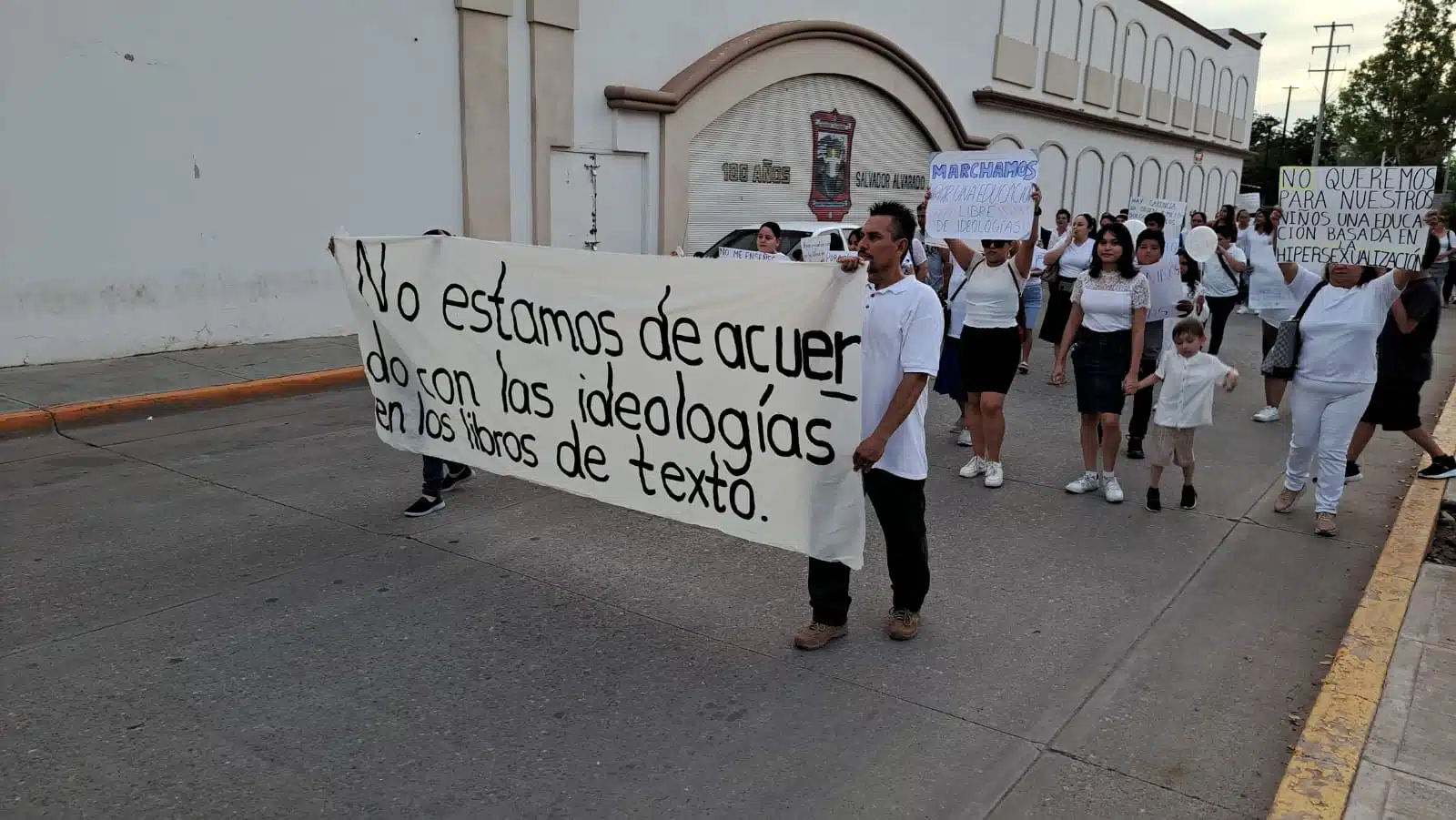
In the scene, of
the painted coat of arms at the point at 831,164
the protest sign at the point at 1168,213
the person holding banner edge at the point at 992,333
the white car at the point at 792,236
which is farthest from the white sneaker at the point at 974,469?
the painted coat of arms at the point at 831,164

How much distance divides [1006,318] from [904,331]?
309 centimetres

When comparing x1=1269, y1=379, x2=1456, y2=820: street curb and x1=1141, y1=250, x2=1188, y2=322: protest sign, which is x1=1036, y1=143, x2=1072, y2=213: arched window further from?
x1=1269, y1=379, x2=1456, y2=820: street curb

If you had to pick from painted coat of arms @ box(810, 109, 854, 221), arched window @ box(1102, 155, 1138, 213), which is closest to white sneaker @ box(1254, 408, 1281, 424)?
painted coat of arms @ box(810, 109, 854, 221)

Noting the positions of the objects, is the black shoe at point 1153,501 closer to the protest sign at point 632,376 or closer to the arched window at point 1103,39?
the protest sign at point 632,376

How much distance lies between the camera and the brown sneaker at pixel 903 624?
14.6 ft

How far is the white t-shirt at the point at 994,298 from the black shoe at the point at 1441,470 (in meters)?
3.00

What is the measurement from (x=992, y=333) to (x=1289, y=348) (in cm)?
170

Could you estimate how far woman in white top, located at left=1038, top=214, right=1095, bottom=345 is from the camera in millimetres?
10492

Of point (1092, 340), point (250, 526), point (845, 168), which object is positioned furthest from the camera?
point (845, 168)

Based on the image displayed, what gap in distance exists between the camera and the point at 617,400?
4746 millimetres

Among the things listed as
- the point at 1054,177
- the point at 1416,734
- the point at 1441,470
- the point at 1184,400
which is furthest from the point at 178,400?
the point at 1054,177

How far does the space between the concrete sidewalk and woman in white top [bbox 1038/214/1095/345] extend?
5.91 metres

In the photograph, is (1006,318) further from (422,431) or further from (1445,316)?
(1445,316)

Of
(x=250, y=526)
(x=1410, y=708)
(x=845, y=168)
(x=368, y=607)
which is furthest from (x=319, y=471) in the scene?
(x=845, y=168)
